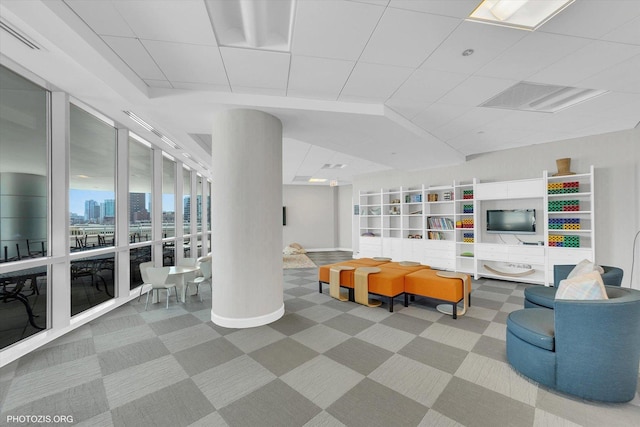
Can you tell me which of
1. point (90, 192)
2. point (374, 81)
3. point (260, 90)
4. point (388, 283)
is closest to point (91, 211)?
point (90, 192)

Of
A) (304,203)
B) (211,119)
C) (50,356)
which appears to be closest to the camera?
(50,356)

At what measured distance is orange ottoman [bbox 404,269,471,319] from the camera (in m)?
3.61

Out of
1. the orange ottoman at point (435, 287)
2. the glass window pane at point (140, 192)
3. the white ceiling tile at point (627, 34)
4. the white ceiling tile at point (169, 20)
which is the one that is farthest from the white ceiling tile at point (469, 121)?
the glass window pane at point (140, 192)

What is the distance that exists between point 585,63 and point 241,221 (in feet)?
14.1

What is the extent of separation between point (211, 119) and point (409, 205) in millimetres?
6262

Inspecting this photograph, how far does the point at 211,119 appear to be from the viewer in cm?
377

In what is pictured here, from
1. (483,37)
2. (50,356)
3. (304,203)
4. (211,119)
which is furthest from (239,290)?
(304,203)

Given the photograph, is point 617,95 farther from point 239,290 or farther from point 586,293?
point 239,290

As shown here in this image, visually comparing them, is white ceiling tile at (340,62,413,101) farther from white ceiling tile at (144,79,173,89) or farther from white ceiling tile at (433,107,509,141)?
white ceiling tile at (144,79,173,89)

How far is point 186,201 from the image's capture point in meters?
7.25

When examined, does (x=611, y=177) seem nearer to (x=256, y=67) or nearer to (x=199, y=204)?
(x=256, y=67)

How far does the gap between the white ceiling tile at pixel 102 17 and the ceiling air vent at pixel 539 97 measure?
4243 millimetres

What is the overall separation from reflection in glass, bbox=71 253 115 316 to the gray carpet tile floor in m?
1.05

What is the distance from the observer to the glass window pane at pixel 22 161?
2.89 m
